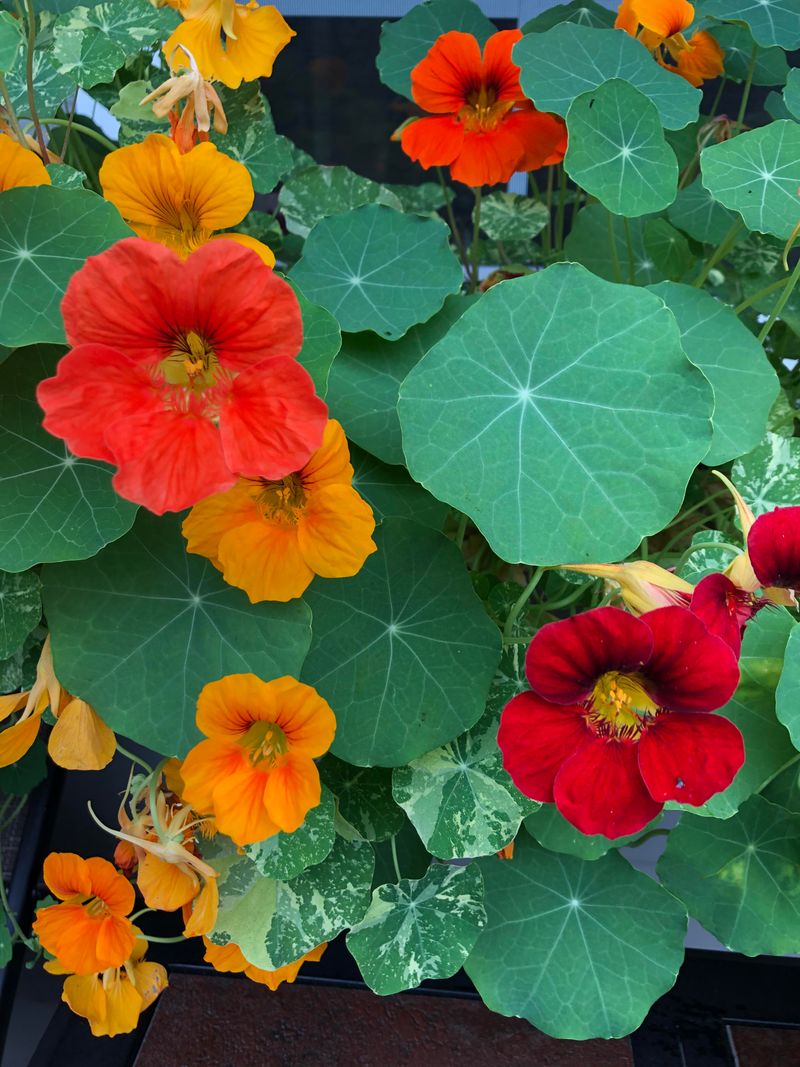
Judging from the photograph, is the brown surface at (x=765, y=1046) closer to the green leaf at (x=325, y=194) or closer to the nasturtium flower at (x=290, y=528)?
the nasturtium flower at (x=290, y=528)

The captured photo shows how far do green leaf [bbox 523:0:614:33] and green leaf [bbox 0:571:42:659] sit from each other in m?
0.90

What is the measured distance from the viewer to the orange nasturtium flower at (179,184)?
641 millimetres

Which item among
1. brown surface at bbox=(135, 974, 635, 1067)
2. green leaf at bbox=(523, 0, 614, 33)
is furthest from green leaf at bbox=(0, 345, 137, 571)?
green leaf at bbox=(523, 0, 614, 33)

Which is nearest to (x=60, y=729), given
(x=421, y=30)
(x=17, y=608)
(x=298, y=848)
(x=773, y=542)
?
(x=17, y=608)

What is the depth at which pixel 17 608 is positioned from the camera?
0.72m

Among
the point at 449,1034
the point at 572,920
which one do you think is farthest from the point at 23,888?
the point at 572,920

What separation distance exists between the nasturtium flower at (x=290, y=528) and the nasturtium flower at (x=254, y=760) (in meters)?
0.07

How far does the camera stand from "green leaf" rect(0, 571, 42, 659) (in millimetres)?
708

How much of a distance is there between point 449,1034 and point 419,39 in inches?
48.2

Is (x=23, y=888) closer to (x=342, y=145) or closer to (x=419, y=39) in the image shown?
(x=419, y=39)

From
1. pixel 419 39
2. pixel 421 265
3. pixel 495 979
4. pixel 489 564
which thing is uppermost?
pixel 419 39

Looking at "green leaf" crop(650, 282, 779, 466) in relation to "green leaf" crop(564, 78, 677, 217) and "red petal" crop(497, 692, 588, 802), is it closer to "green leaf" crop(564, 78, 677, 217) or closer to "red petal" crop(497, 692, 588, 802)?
"green leaf" crop(564, 78, 677, 217)

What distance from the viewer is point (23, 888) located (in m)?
1.01

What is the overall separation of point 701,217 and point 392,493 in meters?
0.52
